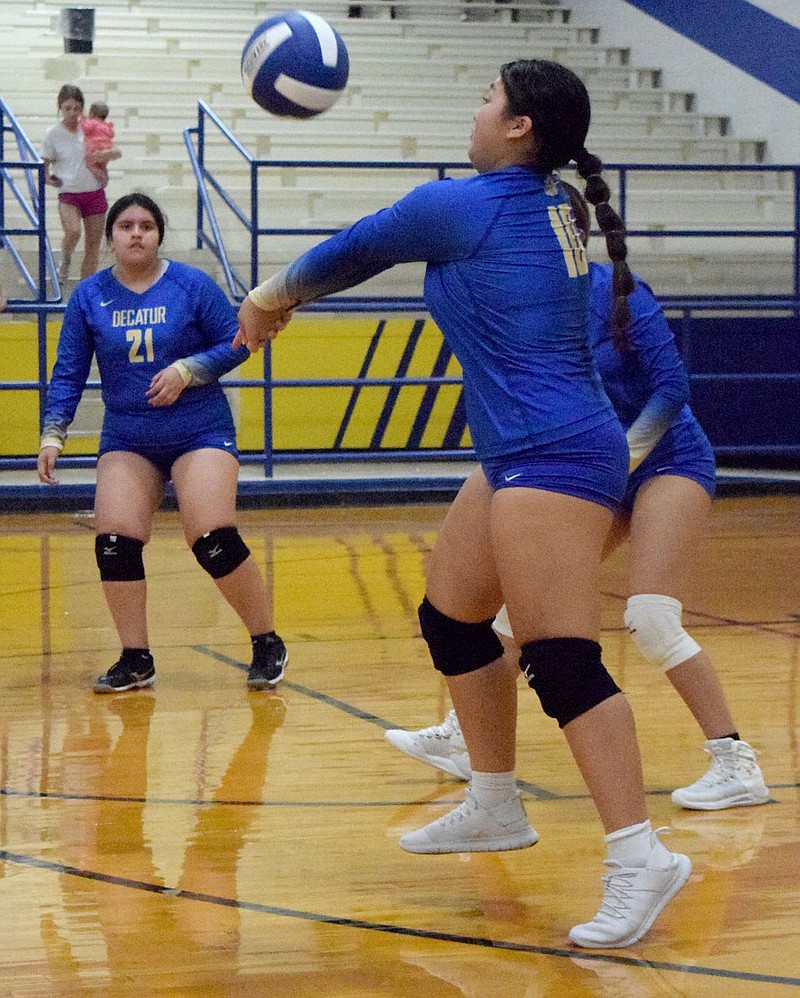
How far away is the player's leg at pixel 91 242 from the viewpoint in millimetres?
11414

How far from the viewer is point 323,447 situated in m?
11.5

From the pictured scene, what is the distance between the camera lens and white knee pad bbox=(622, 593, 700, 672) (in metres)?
3.84

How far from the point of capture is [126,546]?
5.20m

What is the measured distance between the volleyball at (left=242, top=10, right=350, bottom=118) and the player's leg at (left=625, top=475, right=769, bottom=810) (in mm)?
1346

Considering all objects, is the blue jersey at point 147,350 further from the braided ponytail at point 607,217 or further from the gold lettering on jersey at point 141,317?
the braided ponytail at point 607,217

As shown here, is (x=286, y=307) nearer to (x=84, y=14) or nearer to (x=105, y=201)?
(x=105, y=201)

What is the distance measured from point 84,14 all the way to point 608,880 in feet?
41.1

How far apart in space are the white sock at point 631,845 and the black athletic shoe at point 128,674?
2.62 m

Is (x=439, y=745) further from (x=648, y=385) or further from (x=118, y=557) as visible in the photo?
(x=118, y=557)

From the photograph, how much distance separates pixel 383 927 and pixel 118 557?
7.79 ft

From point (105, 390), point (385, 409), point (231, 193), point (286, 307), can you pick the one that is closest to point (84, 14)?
point (231, 193)

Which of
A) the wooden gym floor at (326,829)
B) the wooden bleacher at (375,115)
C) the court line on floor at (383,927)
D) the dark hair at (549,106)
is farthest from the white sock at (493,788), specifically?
the wooden bleacher at (375,115)

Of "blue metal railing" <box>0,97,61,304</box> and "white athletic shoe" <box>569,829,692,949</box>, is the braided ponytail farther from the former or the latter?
"blue metal railing" <box>0,97,61,304</box>

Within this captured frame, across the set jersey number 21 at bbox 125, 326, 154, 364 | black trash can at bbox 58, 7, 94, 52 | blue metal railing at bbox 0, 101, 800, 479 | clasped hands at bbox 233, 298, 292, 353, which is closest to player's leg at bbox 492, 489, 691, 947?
clasped hands at bbox 233, 298, 292, 353
